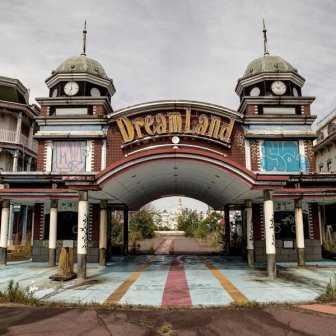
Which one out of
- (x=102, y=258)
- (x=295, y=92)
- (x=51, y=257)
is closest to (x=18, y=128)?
(x=51, y=257)

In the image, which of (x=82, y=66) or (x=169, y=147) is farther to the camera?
(x=82, y=66)

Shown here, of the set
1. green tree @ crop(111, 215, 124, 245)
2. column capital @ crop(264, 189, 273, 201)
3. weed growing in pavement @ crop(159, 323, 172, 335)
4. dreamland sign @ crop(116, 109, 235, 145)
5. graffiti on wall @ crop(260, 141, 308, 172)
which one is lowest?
weed growing in pavement @ crop(159, 323, 172, 335)

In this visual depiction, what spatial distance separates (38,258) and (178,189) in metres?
11.2

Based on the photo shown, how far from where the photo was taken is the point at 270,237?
47.8 ft

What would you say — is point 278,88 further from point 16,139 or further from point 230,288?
point 16,139

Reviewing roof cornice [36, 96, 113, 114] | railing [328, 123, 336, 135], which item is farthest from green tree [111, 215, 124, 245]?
railing [328, 123, 336, 135]

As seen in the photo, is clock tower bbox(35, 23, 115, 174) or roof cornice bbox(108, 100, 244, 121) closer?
roof cornice bbox(108, 100, 244, 121)

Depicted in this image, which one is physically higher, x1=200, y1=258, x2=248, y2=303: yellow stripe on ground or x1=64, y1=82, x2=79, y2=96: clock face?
x1=64, y1=82, x2=79, y2=96: clock face

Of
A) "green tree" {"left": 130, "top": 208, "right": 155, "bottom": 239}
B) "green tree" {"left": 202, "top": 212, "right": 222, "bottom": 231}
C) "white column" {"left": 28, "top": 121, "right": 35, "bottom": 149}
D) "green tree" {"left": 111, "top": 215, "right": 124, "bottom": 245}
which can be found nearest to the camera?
"green tree" {"left": 111, "top": 215, "right": 124, "bottom": 245}

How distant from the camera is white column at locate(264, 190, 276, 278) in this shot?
14266 millimetres

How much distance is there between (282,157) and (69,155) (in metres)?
14.4

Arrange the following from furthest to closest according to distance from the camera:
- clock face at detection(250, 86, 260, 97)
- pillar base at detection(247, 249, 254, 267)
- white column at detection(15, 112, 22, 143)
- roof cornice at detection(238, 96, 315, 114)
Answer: white column at detection(15, 112, 22, 143)
clock face at detection(250, 86, 260, 97)
roof cornice at detection(238, 96, 315, 114)
pillar base at detection(247, 249, 254, 267)

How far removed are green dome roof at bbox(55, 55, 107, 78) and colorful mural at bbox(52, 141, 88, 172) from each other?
5.93 meters

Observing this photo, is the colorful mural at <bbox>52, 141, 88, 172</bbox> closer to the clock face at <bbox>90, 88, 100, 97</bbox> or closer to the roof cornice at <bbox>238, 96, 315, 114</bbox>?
the clock face at <bbox>90, 88, 100, 97</bbox>
